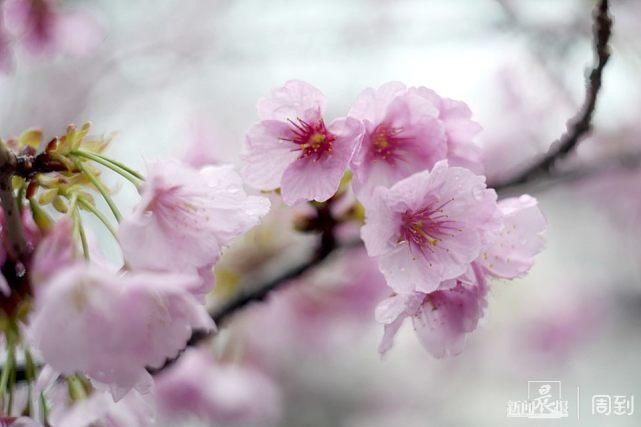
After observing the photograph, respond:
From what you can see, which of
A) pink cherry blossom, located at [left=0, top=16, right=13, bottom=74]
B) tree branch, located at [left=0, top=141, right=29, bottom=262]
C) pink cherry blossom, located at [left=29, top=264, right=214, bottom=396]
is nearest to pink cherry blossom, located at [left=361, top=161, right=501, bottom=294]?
pink cherry blossom, located at [left=29, top=264, right=214, bottom=396]

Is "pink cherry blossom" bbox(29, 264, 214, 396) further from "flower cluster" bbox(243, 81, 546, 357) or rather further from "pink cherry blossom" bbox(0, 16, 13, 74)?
"pink cherry blossom" bbox(0, 16, 13, 74)

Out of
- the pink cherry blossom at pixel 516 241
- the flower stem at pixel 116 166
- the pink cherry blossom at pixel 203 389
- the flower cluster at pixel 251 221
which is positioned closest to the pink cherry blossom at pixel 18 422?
the flower cluster at pixel 251 221

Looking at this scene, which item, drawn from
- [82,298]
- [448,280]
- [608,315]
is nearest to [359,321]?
[448,280]

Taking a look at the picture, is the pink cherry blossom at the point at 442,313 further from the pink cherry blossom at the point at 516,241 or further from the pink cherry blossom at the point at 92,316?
the pink cherry blossom at the point at 92,316

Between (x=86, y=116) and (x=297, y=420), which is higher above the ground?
(x=86, y=116)

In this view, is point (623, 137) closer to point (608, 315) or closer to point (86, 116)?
point (608, 315)

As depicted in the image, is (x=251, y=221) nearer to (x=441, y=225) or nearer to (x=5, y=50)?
(x=441, y=225)

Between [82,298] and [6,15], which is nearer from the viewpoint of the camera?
[82,298]
